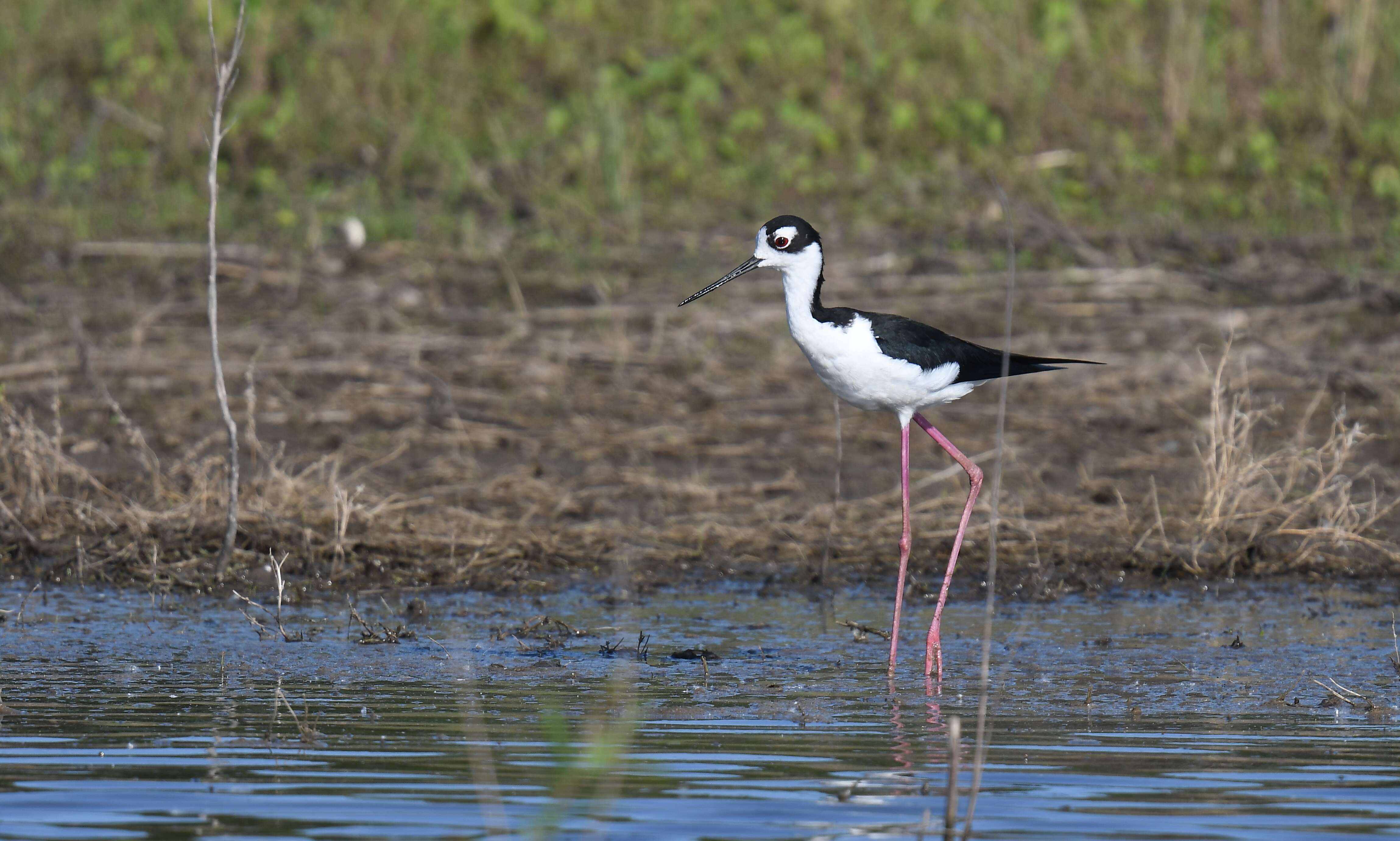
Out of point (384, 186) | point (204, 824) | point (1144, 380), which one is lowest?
point (204, 824)

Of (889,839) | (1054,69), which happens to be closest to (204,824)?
(889,839)

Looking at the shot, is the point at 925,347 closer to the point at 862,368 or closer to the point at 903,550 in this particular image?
the point at 862,368

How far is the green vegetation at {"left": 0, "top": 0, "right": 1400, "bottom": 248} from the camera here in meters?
10.9

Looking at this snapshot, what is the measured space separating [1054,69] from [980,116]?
0.84m

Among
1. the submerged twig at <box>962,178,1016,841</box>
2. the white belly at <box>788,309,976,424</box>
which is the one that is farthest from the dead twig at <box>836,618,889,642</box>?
the white belly at <box>788,309,976,424</box>

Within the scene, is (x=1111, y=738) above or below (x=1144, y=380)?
below

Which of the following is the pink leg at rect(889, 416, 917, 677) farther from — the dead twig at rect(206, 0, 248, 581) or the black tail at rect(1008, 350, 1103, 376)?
the dead twig at rect(206, 0, 248, 581)

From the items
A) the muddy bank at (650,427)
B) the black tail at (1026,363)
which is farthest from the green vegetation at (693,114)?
the black tail at (1026,363)

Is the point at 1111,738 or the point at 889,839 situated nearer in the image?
the point at 889,839

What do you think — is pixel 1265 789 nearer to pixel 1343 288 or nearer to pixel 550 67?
pixel 1343 288

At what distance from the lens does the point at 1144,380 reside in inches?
334

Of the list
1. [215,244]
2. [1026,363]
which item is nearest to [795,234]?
[1026,363]

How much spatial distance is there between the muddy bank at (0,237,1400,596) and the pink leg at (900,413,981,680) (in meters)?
0.43

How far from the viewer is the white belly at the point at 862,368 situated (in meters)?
5.46
